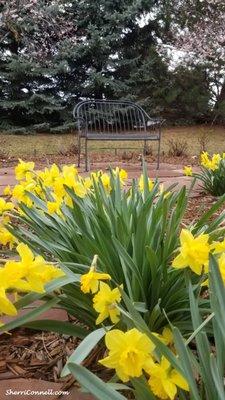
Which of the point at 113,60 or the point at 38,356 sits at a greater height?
the point at 113,60

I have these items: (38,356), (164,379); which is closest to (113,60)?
(38,356)

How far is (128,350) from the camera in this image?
0.59 m

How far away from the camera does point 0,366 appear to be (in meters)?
1.08

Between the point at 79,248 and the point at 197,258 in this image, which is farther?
the point at 79,248

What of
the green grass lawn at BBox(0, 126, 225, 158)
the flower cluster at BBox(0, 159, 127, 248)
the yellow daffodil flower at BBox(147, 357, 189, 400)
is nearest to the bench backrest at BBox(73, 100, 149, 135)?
the green grass lawn at BBox(0, 126, 225, 158)

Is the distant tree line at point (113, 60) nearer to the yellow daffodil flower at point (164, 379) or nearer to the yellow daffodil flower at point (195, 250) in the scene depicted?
the yellow daffodil flower at point (195, 250)

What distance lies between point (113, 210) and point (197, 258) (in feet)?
1.94

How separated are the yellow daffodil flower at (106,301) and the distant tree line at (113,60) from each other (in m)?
9.94

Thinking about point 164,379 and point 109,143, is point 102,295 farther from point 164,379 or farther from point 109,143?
point 109,143

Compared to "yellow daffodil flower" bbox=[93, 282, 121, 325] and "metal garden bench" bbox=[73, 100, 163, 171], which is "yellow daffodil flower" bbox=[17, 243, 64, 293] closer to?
"yellow daffodil flower" bbox=[93, 282, 121, 325]

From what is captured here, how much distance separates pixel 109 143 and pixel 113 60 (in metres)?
3.52

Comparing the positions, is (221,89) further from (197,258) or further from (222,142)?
(197,258)

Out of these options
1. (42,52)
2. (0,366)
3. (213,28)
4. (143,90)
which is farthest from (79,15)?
(0,366)

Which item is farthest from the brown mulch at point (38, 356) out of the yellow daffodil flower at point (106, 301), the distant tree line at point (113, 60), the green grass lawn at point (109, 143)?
the distant tree line at point (113, 60)
